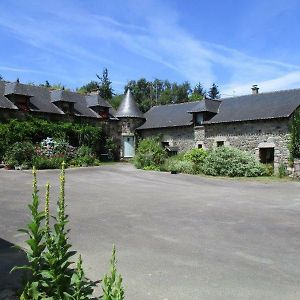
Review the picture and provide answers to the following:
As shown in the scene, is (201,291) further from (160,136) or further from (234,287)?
(160,136)

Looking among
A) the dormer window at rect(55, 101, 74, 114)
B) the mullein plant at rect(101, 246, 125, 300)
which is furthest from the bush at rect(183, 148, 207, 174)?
Answer: the mullein plant at rect(101, 246, 125, 300)

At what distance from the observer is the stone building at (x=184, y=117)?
23.3 meters

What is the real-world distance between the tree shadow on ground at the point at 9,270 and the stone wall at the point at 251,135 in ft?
61.9

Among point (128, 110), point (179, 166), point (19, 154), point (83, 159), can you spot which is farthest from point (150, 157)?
point (19, 154)

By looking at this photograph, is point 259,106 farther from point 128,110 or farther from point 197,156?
point 128,110

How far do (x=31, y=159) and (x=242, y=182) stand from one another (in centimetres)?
1212

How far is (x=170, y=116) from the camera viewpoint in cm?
3047

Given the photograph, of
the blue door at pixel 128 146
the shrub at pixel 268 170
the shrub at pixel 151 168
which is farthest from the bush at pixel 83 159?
the shrub at pixel 268 170

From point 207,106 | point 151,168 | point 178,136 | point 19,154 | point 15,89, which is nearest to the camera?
point 19,154

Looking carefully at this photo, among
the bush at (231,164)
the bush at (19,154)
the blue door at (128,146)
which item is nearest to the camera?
the bush at (231,164)

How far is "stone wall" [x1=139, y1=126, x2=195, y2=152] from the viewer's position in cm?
2764

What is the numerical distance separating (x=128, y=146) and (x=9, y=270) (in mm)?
25592

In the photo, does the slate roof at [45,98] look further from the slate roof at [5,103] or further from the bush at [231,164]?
the bush at [231,164]

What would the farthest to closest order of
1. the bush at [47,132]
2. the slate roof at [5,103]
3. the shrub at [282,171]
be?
the slate roof at [5,103] < the bush at [47,132] < the shrub at [282,171]
